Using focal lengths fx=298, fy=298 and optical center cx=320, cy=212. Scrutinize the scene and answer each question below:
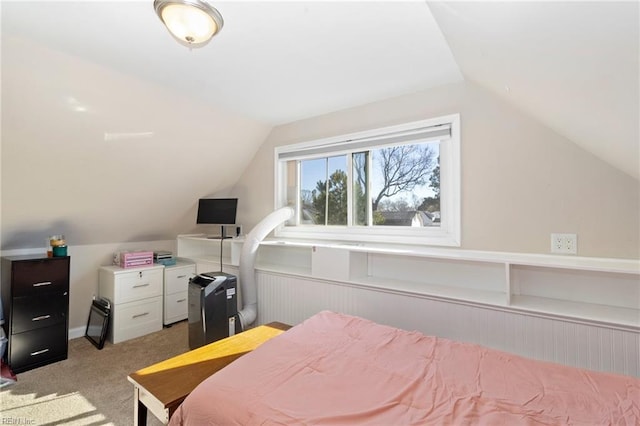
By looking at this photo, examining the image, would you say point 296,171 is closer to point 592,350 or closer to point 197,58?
point 197,58

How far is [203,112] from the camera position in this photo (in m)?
2.51

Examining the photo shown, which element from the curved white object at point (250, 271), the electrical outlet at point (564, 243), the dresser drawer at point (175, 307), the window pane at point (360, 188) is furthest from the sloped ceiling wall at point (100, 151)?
the electrical outlet at point (564, 243)

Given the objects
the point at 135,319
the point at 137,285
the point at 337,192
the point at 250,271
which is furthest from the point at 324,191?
the point at 135,319

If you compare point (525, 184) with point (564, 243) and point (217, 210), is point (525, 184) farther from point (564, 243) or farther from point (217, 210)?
point (217, 210)

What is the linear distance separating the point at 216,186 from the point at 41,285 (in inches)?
67.2

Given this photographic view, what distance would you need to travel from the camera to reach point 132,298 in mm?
2924

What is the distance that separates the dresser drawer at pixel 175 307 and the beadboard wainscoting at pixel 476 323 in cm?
133

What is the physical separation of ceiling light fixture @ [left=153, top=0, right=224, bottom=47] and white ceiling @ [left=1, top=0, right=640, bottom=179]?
0.22 meters

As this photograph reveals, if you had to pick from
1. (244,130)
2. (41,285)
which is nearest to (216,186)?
(244,130)

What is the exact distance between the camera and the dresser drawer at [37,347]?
89.0 inches

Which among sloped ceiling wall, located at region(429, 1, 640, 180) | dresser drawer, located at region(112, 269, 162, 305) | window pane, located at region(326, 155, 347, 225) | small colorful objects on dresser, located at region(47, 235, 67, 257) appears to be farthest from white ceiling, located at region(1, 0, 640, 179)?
dresser drawer, located at region(112, 269, 162, 305)

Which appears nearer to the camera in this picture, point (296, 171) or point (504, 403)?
point (504, 403)

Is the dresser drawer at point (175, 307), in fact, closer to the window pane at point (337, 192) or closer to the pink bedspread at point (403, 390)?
the window pane at point (337, 192)

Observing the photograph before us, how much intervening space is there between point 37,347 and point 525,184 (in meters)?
3.77
